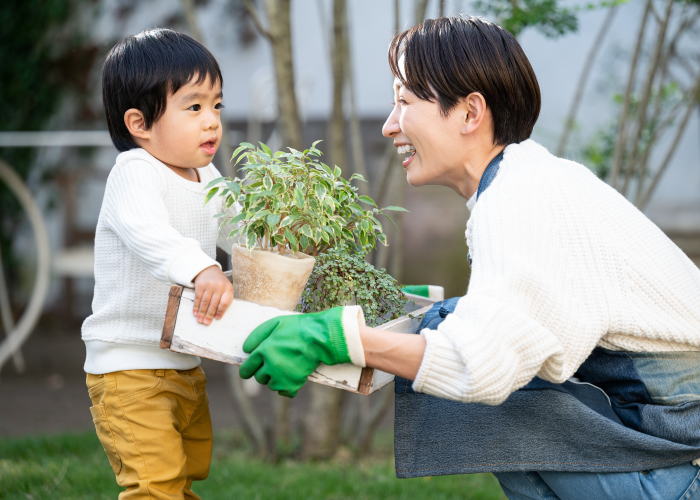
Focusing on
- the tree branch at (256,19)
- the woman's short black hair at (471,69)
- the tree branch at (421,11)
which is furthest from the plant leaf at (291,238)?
the tree branch at (421,11)

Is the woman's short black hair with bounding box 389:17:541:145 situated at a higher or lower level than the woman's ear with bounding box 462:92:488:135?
higher

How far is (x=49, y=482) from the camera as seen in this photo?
248 cm

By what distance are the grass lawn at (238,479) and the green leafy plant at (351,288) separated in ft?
3.94

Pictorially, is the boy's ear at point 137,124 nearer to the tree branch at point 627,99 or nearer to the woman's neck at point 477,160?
the woman's neck at point 477,160

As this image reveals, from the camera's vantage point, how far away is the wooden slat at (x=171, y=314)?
1.36 m

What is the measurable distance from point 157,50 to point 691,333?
4.63ft

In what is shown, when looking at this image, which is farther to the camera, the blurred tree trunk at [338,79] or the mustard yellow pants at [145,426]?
the blurred tree trunk at [338,79]

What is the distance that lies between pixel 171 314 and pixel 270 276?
0.73 feet

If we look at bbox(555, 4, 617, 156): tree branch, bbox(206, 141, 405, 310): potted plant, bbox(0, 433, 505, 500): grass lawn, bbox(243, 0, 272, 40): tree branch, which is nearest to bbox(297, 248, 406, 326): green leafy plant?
bbox(206, 141, 405, 310): potted plant

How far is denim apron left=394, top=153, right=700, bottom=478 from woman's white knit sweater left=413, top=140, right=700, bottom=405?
0.24 feet

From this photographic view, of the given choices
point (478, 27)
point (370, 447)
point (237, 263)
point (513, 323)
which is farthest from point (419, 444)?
point (370, 447)

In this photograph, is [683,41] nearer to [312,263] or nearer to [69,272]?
[312,263]

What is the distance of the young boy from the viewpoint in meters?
1.58

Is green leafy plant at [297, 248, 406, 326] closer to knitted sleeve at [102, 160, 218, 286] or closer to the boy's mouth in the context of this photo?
knitted sleeve at [102, 160, 218, 286]
